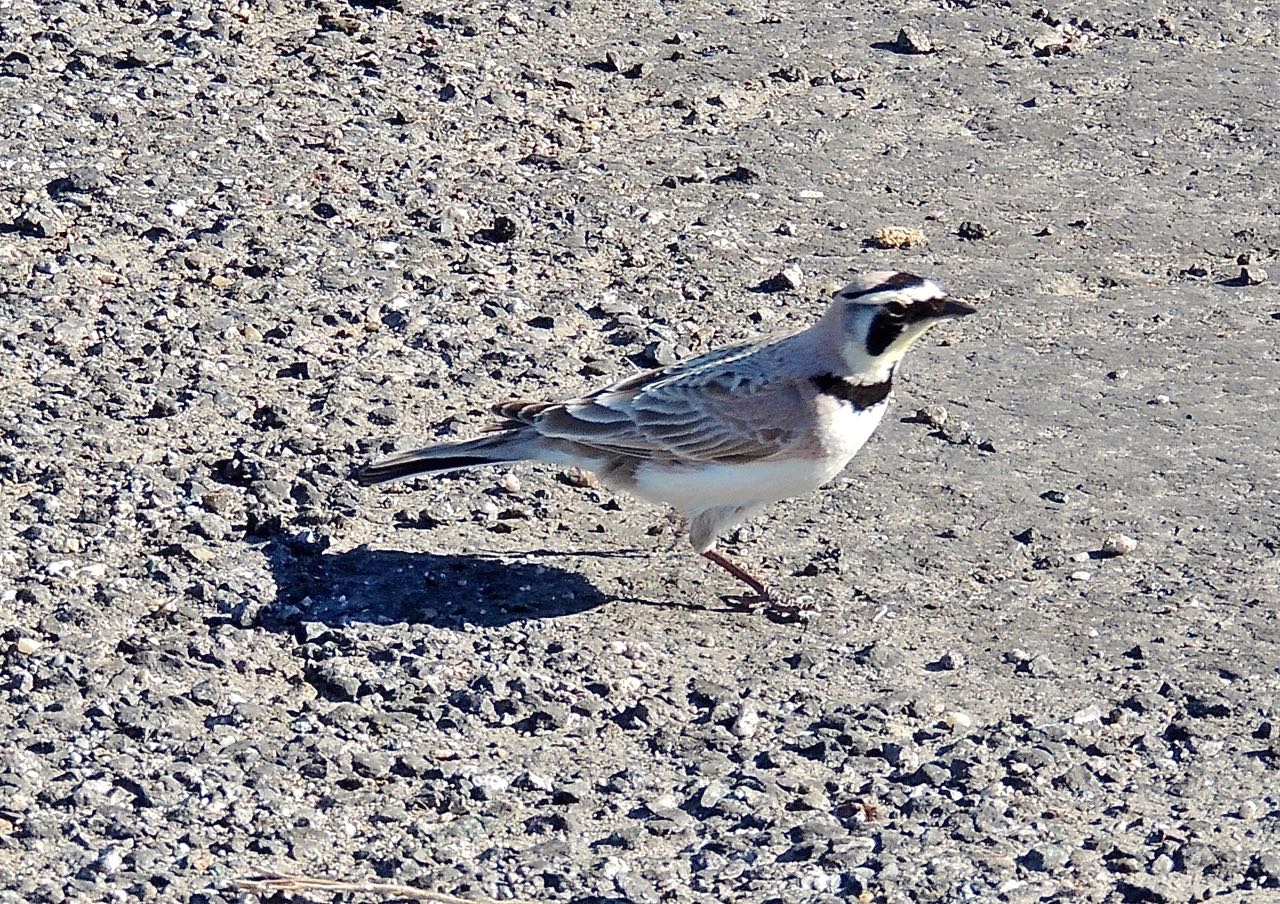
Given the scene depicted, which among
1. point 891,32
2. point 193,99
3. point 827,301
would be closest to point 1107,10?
point 891,32

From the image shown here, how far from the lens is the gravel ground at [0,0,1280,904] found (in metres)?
4.92

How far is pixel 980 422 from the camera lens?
22.9ft

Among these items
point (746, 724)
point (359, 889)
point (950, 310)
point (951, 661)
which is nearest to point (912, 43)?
point (950, 310)

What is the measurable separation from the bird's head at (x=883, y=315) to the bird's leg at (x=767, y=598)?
0.70 meters

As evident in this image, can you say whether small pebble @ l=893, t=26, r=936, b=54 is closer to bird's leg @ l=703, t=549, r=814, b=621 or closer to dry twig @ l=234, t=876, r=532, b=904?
bird's leg @ l=703, t=549, r=814, b=621

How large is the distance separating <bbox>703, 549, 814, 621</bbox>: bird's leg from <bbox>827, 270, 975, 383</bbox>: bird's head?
2.28 feet

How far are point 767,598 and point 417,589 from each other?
105 cm

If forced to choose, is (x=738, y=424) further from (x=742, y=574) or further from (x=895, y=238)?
(x=895, y=238)

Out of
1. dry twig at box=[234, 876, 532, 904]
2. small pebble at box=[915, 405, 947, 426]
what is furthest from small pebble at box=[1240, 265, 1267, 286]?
dry twig at box=[234, 876, 532, 904]

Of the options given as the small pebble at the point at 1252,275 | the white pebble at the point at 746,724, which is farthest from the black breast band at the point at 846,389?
the small pebble at the point at 1252,275

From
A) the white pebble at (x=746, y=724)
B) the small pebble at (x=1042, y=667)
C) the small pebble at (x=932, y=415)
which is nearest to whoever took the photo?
the white pebble at (x=746, y=724)

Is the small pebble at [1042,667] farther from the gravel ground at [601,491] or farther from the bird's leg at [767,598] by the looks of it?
the bird's leg at [767,598]

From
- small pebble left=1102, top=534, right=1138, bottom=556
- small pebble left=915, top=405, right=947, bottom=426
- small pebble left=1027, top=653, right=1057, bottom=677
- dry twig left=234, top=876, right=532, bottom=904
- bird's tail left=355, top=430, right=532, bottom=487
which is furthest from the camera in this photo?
small pebble left=915, top=405, right=947, bottom=426

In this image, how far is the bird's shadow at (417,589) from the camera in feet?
18.7
